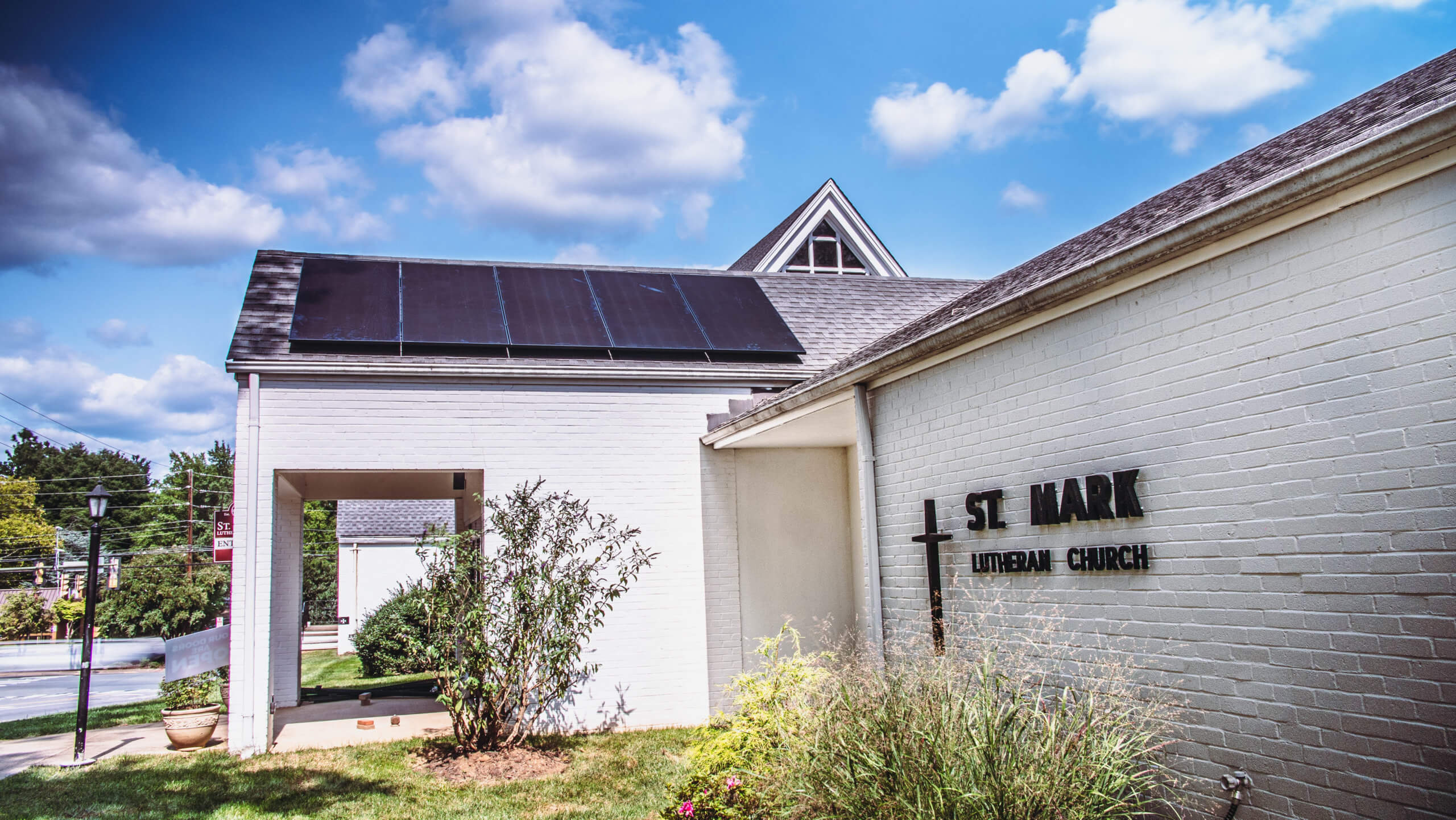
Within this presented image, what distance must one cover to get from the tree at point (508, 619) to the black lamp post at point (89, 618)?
3.50 m

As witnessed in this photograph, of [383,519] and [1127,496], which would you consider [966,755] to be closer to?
[1127,496]

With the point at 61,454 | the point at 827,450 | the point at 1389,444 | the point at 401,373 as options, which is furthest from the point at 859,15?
the point at 61,454

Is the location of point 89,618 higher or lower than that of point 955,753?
higher

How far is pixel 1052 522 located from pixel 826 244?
14.7m

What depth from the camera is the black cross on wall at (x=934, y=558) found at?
6711 mm

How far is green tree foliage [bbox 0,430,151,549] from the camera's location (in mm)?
64875

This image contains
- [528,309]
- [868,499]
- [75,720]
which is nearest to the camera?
[868,499]

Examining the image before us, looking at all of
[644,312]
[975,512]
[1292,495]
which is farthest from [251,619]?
[1292,495]

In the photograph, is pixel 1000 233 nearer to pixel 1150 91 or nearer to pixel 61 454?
pixel 1150 91

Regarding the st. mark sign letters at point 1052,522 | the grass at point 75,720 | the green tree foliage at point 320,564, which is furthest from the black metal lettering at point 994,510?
the green tree foliage at point 320,564

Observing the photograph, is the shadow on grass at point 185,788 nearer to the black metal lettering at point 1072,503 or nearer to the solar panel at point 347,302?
the solar panel at point 347,302

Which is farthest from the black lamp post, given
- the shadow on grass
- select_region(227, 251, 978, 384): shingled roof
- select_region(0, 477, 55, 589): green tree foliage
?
select_region(0, 477, 55, 589): green tree foliage

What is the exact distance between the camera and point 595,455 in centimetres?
1077

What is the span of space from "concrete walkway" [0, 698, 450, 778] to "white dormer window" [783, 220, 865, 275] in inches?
444
